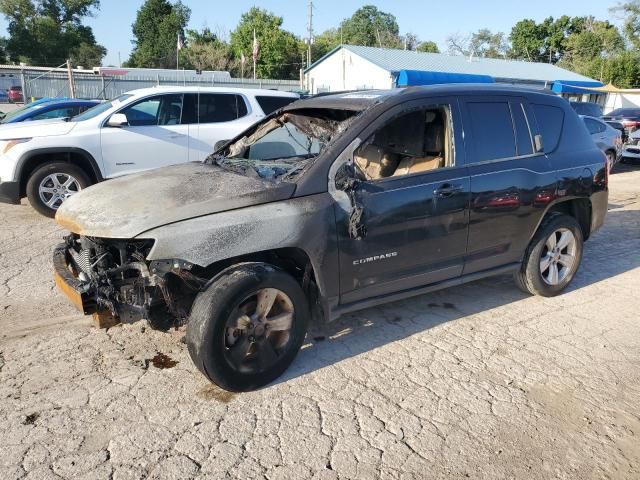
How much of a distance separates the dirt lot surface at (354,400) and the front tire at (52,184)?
2825mm

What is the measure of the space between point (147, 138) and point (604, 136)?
396 inches

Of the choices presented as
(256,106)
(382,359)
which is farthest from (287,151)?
(256,106)

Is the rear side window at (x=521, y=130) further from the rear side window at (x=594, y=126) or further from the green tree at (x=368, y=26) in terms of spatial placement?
the green tree at (x=368, y=26)

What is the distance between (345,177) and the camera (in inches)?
140

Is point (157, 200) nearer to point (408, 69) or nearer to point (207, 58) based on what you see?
point (408, 69)

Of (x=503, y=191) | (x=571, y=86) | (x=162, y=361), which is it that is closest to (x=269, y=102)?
(x=503, y=191)

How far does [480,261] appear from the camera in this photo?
A: 4.40 metres

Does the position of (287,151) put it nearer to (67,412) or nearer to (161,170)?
(161,170)

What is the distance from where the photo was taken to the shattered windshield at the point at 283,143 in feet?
13.1

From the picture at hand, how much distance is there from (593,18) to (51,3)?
6870 centimetres

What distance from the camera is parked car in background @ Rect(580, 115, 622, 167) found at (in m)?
12.0

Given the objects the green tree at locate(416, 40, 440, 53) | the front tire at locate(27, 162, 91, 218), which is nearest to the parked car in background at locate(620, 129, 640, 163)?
the front tire at locate(27, 162, 91, 218)

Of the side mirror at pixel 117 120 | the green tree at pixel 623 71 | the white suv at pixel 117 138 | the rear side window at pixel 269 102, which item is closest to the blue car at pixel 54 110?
the white suv at pixel 117 138

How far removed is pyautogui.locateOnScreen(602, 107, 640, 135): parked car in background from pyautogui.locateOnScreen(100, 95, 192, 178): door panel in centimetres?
1416
